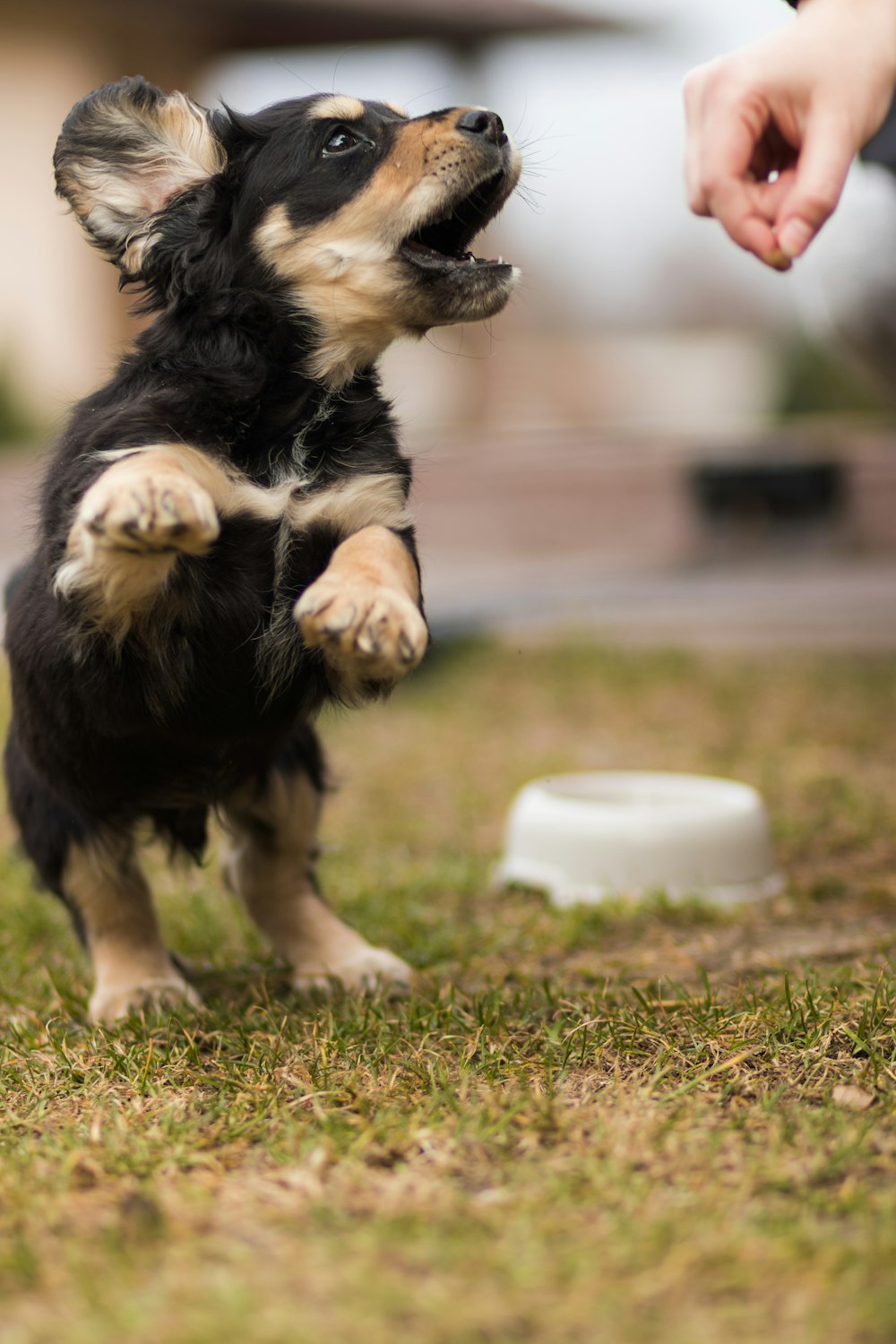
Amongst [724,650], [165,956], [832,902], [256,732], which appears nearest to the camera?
[256,732]

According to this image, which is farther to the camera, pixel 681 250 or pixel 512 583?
pixel 681 250

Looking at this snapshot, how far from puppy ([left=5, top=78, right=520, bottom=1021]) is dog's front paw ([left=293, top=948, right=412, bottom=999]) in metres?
Result: 0.01

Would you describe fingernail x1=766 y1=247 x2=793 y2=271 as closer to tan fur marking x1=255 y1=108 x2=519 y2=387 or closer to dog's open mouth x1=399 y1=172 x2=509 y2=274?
dog's open mouth x1=399 y1=172 x2=509 y2=274

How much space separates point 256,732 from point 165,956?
25.7 inches

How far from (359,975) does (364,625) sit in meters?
1.10

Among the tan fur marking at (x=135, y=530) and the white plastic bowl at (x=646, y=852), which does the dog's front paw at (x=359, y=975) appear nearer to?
the white plastic bowl at (x=646, y=852)

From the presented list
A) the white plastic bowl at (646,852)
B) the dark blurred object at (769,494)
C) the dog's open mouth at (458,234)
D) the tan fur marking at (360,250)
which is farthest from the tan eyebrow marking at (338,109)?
the dark blurred object at (769,494)

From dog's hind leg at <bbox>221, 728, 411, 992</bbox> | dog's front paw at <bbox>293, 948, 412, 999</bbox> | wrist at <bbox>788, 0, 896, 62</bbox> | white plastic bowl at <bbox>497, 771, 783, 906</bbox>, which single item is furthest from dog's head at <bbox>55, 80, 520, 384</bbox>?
white plastic bowl at <bbox>497, 771, 783, 906</bbox>

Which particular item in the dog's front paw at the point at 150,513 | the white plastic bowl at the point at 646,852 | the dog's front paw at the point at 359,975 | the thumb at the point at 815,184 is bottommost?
the white plastic bowl at the point at 646,852

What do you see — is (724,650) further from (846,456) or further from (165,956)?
(165,956)

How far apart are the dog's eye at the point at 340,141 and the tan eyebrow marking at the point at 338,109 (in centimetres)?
2

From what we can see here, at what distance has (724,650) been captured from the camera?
7.97 m

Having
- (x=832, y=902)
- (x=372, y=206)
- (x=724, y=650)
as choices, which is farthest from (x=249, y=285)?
(x=724, y=650)

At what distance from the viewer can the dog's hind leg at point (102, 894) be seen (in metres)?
2.94
